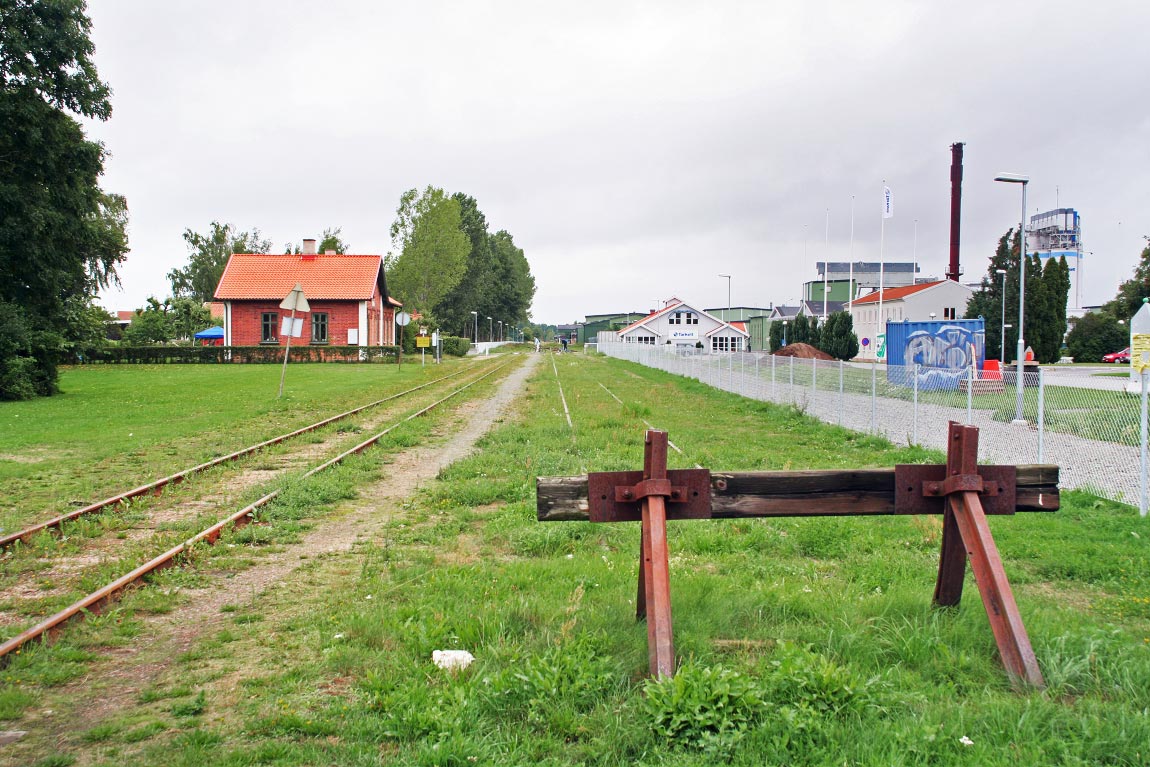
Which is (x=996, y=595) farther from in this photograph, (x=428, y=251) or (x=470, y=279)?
(x=470, y=279)

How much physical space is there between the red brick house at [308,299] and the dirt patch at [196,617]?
1979 inches

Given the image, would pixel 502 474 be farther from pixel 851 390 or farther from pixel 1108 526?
pixel 851 390

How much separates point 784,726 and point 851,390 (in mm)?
15207

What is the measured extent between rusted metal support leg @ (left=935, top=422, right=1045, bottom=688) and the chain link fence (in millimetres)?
5819

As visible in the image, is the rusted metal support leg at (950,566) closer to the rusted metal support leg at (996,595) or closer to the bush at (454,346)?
the rusted metal support leg at (996,595)

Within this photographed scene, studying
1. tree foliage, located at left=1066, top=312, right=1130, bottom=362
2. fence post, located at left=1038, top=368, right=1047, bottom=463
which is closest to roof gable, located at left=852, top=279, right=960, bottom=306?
tree foliage, located at left=1066, top=312, right=1130, bottom=362

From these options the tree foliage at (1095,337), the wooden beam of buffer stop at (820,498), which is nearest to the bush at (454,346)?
the tree foliage at (1095,337)

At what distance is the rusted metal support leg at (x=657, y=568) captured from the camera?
3.89 metres

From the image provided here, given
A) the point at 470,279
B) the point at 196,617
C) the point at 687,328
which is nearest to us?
the point at 196,617

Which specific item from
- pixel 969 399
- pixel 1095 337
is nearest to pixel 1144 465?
pixel 969 399

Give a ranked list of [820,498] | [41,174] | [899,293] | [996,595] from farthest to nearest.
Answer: [899,293] < [41,174] < [820,498] < [996,595]

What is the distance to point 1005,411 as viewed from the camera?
536 inches

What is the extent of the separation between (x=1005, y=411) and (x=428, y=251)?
71847 mm

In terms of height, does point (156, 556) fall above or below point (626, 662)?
below
